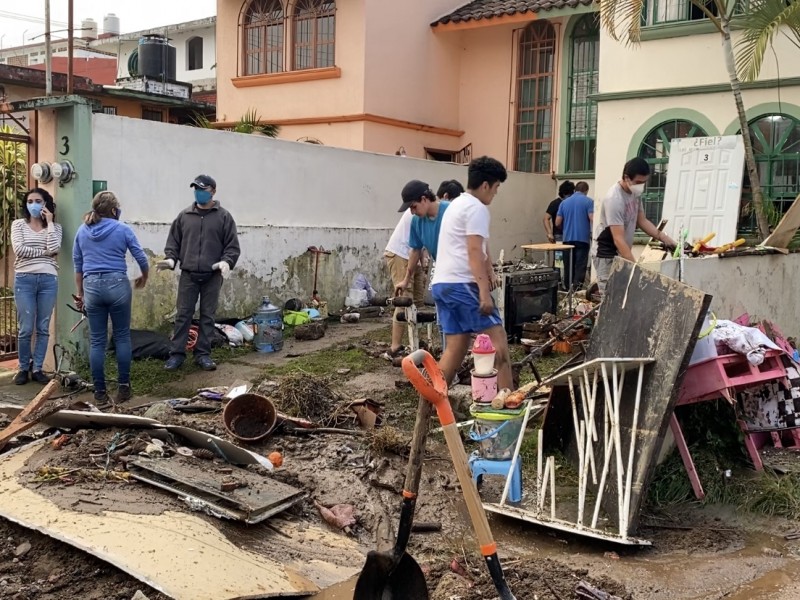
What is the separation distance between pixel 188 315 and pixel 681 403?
4.99 metres

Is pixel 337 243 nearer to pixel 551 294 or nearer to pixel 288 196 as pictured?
pixel 288 196

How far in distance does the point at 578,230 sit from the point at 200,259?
6118 millimetres

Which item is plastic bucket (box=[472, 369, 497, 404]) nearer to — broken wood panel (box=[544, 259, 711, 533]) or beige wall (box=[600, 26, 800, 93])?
broken wood panel (box=[544, 259, 711, 533])

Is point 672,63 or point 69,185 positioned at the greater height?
point 672,63

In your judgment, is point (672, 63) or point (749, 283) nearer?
point (749, 283)

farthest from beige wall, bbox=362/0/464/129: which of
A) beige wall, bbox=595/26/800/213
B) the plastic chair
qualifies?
the plastic chair

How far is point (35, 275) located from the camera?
734 cm

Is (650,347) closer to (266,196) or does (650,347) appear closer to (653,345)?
(653,345)

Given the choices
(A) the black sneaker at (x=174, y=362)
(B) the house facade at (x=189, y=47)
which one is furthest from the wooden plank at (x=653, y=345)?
(B) the house facade at (x=189, y=47)

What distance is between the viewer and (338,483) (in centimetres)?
506

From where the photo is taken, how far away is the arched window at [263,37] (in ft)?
52.9

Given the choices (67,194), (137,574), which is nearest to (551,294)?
(67,194)

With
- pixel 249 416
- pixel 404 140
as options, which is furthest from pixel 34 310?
pixel 404 140

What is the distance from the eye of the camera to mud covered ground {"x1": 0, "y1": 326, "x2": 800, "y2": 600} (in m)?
3.61
